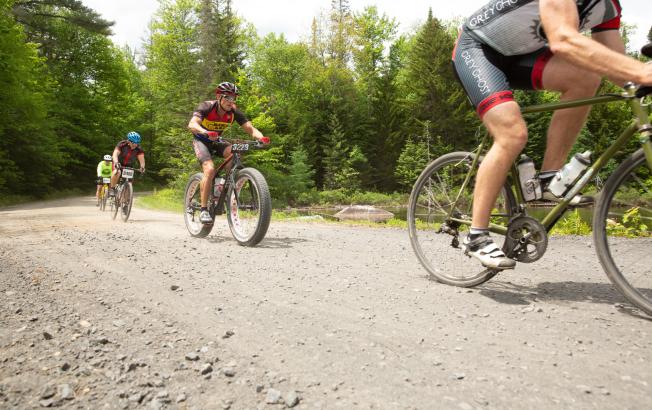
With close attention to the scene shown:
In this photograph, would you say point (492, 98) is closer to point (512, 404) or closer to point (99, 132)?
point (512, 404)

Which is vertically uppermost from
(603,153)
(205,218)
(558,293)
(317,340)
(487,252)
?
(603,153)

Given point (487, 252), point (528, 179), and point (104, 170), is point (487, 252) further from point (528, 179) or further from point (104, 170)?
point (104, 170)

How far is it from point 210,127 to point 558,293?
17.0 ft


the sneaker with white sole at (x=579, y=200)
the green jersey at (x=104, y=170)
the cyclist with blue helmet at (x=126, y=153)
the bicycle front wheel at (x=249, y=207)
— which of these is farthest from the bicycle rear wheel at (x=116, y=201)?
the sneaker with white sole at (x=579, y=200)

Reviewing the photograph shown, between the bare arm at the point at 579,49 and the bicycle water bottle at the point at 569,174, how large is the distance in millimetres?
474

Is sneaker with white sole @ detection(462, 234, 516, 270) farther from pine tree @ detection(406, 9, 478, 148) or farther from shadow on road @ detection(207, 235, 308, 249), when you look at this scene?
pine tree @ detection(406, 9, 478, 148)

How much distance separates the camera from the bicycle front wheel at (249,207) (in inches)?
212

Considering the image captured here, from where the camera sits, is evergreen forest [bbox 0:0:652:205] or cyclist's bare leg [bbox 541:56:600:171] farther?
evergreen forest [bbox 0:0:652:205]

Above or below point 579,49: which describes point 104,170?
below

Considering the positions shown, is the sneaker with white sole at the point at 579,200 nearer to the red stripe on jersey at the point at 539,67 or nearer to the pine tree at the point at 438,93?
the red stripe on jersey at the point at 539,67

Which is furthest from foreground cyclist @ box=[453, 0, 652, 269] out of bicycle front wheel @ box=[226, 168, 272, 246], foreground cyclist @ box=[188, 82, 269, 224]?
foreground cyclist @ box=[188, 82, 269, 224]

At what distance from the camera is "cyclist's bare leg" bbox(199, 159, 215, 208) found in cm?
618

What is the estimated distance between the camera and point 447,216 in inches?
133

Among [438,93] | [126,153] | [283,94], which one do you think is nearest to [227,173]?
[126,153]
